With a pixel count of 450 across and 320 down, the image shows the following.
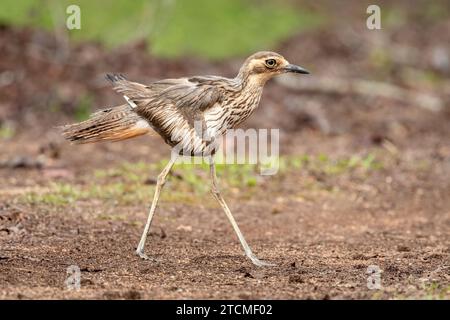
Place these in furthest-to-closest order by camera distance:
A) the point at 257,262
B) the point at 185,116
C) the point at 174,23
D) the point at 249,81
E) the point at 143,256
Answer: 1. the point at 174,23
2. the point at 249,81
3. the point at 185,116
4. the point at 143,256
5. the point at 257,262

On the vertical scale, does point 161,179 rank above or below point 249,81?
below

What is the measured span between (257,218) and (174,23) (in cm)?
811

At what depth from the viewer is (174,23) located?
15.4 metres

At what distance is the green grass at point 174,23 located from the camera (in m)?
14.3

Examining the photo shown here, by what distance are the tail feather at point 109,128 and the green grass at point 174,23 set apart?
759 cm

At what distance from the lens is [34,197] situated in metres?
7.69

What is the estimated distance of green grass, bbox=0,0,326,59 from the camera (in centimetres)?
1427

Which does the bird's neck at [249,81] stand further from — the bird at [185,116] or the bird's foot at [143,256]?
the bird's foot at [143,256]

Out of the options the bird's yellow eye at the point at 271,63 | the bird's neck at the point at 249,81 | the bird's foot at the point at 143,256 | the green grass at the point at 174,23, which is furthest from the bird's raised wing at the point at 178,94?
the green grass at the point at 174,23

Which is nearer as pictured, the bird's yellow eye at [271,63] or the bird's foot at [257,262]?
the bird's foot at [257,262]

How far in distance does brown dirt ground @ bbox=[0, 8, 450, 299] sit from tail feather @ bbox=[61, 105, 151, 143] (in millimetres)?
775

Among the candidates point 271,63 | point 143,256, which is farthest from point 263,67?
point 143,256

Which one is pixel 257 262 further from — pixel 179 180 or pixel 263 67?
pixel 179 180

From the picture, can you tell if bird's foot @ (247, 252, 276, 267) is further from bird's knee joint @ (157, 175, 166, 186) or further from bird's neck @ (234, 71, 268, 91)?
bird's neck @ (234, 71, 268, 91)
